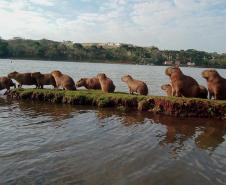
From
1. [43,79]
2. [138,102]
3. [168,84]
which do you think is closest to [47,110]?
[138,102]

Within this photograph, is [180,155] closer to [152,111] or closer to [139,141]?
[139,141]

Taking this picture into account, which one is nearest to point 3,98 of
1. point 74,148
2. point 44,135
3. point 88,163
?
point 44,135

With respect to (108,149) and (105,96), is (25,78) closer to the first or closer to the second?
(105,96)

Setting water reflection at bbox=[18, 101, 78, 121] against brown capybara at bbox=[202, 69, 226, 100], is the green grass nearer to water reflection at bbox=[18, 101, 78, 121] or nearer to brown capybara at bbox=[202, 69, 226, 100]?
water reflection at bbox=[18, 101, 78, 121]

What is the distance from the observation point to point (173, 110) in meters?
19.2

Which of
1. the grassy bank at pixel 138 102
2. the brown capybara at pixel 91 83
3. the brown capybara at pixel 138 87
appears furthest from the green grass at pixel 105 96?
the brown capybara at pixel 91 83

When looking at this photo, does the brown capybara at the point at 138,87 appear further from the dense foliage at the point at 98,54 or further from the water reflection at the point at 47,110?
the dense foliage at the point at 98,54

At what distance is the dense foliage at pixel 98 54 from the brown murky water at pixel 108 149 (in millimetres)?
105864

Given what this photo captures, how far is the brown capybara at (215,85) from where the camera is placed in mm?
20328

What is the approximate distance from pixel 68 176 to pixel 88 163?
118 cm

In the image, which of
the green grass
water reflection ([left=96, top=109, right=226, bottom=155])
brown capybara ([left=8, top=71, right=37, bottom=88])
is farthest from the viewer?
brown capybara ([left=8, top=71, right=37, bottom=88])

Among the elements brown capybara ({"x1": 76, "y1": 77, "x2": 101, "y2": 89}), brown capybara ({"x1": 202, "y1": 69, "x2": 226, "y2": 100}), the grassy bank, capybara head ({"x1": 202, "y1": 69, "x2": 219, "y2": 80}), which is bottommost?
the grassy bank

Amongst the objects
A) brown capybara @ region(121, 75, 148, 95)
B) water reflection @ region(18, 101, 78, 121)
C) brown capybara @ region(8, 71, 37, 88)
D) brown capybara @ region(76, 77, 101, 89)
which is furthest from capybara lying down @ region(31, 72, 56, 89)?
brown capybara @ region(121, 75, 148, 95)

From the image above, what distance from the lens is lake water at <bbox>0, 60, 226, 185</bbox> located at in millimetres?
9852
